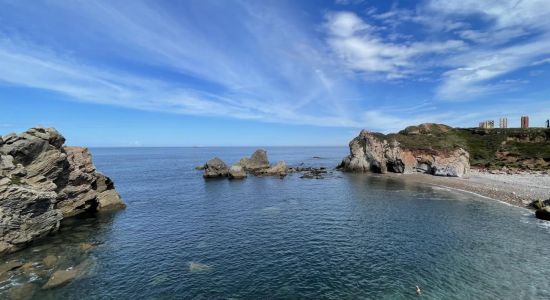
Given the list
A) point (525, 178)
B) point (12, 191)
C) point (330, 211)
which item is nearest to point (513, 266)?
point (330, 211)

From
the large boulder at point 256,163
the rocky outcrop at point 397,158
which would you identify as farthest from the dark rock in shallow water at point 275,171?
the rocky outcrop at point 397,158

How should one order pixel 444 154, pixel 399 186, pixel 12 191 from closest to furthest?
pixel 12 191 < pixel 399 186 < pixel 444 154

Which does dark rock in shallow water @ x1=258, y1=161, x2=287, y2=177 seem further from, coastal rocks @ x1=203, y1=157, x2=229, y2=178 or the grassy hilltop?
the grassy hilltop

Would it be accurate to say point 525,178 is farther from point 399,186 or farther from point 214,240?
point 214,240

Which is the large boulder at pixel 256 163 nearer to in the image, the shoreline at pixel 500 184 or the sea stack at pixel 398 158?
the sea stack at pixel 398 158

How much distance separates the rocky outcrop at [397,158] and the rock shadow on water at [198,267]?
87.4 m

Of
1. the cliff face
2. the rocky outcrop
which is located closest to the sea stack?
the rocky outcrop

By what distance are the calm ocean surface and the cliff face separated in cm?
282

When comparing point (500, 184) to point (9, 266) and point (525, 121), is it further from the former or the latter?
point (9, 266)

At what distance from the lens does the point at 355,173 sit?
111562 millimetres

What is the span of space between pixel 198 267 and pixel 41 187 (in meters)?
28.3

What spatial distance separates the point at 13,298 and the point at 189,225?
23324 millimetres

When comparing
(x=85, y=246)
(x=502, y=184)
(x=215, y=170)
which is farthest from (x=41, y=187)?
(x=502, y=184)

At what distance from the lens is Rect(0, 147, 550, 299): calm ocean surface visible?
2753cm
